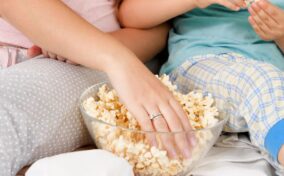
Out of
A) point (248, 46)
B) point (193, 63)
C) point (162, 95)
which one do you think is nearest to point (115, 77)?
point (162, 95)

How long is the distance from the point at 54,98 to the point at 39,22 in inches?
6.0

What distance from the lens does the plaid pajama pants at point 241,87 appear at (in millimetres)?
864

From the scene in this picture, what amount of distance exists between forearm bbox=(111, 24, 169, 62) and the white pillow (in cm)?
41

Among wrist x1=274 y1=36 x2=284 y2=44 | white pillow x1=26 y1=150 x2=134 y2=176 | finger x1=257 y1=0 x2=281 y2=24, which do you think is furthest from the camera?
wrist x1=274 y1=36 x2=284 y2=44

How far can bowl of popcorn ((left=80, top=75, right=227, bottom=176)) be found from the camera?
81 cm

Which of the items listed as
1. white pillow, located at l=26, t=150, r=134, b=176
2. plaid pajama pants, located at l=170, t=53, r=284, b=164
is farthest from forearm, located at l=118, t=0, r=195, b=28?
white pillow, located at l=26, t=150, r=134, b=176

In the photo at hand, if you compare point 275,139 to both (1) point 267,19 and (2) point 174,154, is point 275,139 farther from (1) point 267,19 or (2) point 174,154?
(1) point 267,19

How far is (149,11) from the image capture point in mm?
1158

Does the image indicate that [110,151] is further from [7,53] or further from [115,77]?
[7,53]

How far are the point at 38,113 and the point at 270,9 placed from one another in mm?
533

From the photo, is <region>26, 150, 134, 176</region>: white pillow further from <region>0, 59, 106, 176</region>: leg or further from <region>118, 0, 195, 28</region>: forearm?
<region>118, 0, 195, 28</region>: forearm

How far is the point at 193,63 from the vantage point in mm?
1099

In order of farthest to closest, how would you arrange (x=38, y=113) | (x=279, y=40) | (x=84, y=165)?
(x=279, y=40), (x=38, y=113), (x=84, y=165)

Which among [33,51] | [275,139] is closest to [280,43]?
[275,139]
